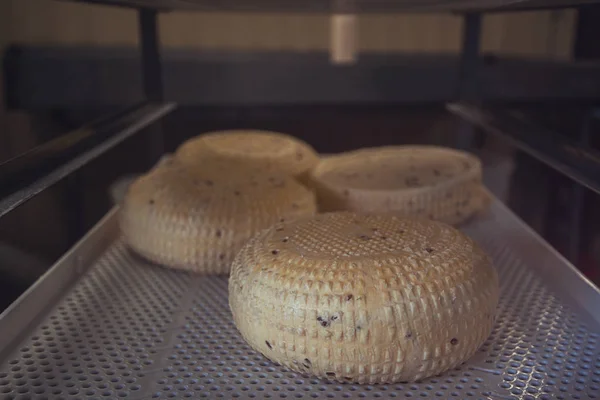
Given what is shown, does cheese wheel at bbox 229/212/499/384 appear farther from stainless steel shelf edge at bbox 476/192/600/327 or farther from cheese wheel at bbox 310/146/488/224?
cheese wheel at bbox 310/146/488/224

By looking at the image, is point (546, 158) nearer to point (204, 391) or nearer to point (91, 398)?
point (204, 391)

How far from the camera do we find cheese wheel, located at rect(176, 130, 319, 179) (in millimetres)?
1320

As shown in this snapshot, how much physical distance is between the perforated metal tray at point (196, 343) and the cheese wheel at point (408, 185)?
17 cm

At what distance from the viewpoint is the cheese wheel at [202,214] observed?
1006 mm

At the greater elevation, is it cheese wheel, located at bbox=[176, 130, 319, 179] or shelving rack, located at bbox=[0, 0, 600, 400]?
cheese wheel, located at bbox=[176, 130, 319, 179]

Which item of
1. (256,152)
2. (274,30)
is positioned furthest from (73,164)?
(274,30)

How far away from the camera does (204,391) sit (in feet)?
2.26

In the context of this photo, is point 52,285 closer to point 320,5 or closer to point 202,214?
point 202,214

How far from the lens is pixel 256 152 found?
1.37 metres

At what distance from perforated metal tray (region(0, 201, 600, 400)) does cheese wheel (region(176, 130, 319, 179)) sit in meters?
0.36

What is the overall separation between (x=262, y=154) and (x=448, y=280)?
697 mm

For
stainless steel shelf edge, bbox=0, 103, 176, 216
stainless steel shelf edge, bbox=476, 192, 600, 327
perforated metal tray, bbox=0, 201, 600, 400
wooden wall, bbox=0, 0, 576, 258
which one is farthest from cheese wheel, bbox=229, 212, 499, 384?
wooden wall, bbox=0, 0, 576, 258

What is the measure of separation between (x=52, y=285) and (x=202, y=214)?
0.82 feet

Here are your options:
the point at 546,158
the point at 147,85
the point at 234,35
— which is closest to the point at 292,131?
the point at 234,35
